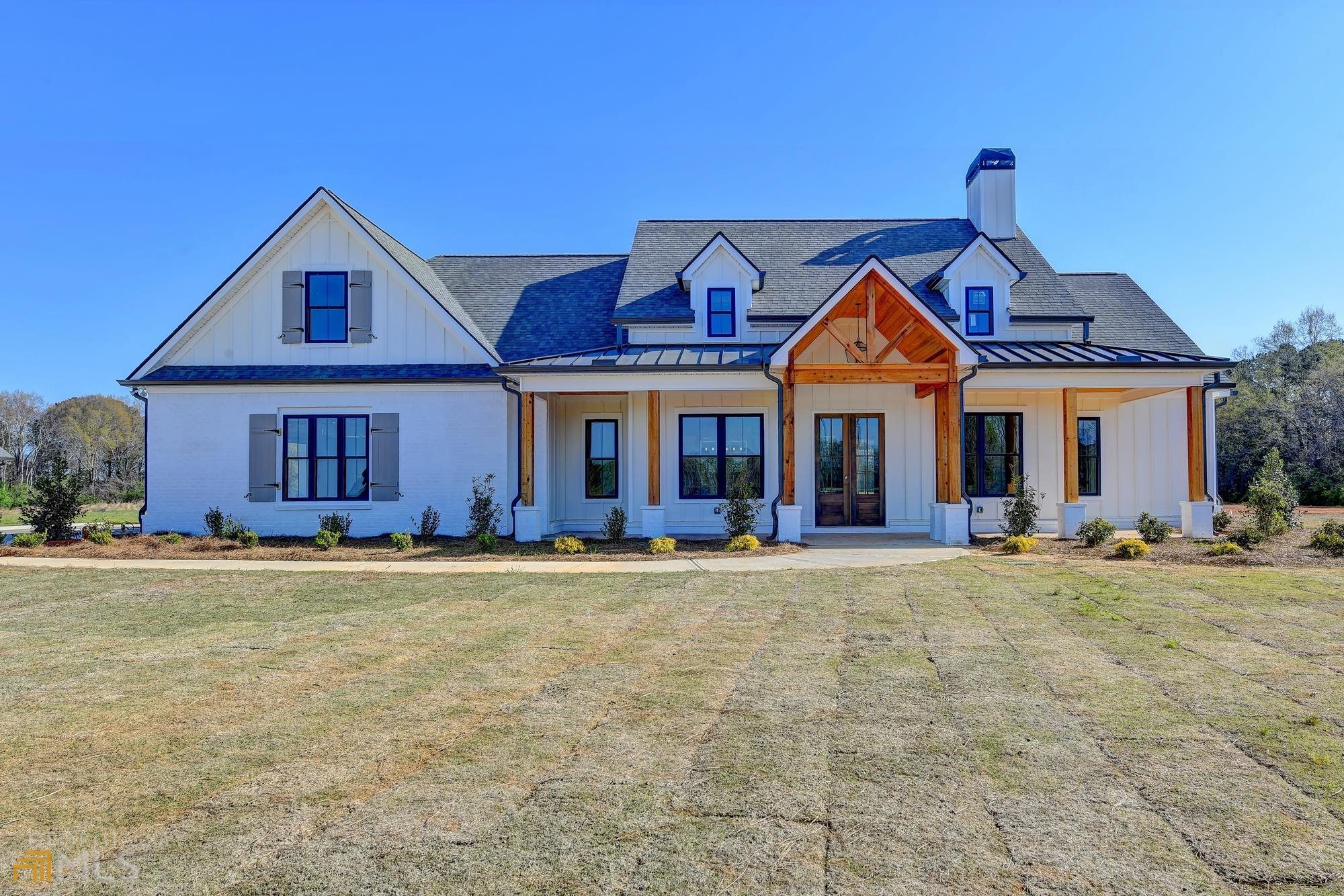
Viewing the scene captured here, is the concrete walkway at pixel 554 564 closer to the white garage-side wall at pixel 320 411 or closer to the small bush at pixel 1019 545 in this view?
the small bush at pixel 1019 545

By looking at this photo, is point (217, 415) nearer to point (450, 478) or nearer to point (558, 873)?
point (450, 478)

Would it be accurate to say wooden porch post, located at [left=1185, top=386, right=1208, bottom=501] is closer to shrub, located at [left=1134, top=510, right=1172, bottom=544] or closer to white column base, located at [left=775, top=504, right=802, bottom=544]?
shrub, located at [left=1134, top=510, right=1172, bottom=544]

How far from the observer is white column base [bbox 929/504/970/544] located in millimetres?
13836

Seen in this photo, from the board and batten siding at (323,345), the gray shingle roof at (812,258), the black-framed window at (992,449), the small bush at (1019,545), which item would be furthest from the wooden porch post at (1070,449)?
the board and batten siding at (323,345)

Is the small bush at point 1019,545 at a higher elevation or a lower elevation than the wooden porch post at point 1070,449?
lower

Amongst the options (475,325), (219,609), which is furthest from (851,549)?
(475,325)

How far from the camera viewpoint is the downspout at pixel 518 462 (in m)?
14.4

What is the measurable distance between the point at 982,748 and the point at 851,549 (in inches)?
360

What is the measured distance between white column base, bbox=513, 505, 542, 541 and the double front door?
20.7ft

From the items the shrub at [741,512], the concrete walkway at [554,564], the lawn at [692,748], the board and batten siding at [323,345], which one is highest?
the board and batten siding at [323,345]

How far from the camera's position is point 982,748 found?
388 cm

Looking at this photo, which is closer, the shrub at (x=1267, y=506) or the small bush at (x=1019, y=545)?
the small bush at (x=1019, y=545)

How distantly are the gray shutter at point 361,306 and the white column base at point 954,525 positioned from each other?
1260 cm

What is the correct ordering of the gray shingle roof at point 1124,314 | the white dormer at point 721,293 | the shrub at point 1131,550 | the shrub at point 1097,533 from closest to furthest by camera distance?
the shrub at point 1131,550, the shrub at point 1097,533, the white dormer at point 721,293, the gray shingle roof at point 1124,314
